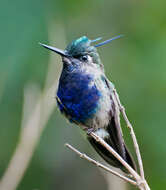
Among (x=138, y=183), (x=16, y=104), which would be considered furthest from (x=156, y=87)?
(x=138, y=183)

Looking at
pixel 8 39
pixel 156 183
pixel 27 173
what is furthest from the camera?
pixel 27 173

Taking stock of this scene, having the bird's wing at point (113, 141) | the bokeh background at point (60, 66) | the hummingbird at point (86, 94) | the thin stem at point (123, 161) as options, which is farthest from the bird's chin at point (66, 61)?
the thin stem at point (123, 161)

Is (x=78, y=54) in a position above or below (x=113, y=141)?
above

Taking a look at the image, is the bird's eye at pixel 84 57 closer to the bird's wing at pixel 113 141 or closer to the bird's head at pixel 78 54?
the bird's head at pixel 78 54

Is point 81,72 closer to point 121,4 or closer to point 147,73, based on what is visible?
point 147,73

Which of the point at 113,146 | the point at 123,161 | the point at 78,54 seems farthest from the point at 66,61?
the point at 123,161

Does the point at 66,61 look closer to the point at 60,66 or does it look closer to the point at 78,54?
the point at 78,54

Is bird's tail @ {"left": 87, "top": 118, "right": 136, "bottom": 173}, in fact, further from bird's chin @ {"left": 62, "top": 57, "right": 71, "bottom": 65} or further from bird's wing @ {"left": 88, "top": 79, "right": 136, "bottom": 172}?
bird's chin @ {"left": 62, "top": 57, "right": 71, "bottom": 65}
